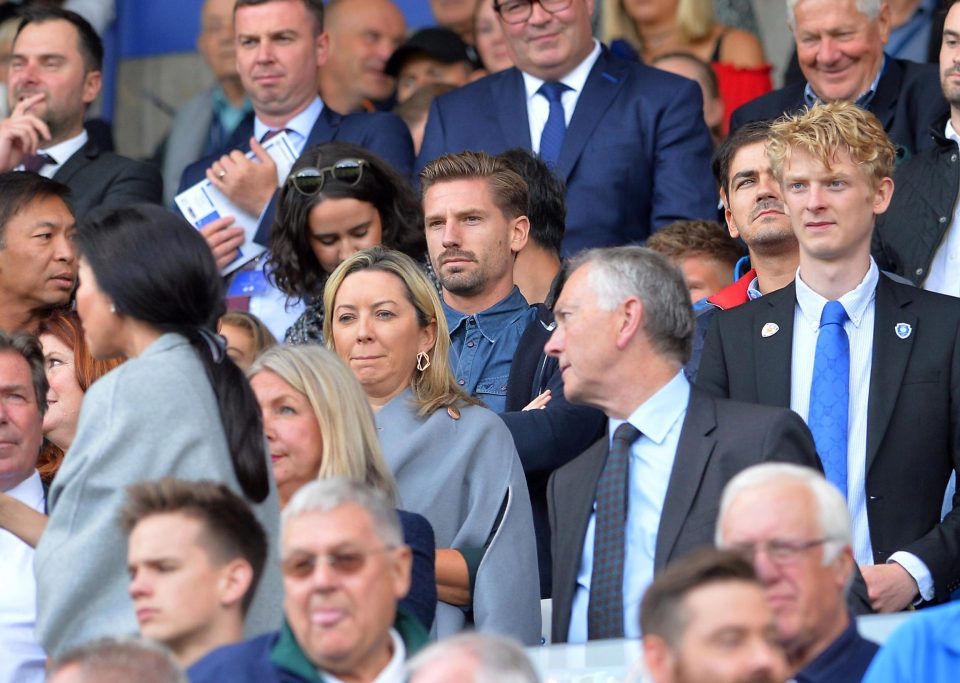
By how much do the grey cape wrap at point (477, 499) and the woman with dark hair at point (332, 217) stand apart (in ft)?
4.87

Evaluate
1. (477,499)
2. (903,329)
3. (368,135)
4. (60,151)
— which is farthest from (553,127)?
(477,499)

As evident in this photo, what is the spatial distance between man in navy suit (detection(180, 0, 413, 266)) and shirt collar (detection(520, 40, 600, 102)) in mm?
587

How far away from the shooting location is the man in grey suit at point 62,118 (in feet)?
25.5

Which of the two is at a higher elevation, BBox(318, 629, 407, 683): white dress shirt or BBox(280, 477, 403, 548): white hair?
BBox(280, 477, 403, 548): white hair

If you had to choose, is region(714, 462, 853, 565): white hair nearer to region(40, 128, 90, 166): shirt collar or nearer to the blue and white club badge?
the blue and white club badge

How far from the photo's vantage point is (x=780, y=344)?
229 inches

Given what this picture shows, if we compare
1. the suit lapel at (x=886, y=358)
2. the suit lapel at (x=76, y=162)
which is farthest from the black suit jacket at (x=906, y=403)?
the suit lapel at (x=76, y=162)

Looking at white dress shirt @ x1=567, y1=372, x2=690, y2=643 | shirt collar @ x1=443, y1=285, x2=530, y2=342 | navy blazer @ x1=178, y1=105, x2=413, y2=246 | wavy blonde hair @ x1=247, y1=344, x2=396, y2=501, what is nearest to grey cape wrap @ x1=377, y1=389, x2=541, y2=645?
white dress shirt @ x1=567, y1=372, x2=690, y2=643

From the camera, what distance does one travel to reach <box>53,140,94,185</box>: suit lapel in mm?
7906

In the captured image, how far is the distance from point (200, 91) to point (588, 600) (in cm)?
623

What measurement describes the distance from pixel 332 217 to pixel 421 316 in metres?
1.23

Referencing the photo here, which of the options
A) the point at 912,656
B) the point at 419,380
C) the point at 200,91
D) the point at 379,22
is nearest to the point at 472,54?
the point at 379,22

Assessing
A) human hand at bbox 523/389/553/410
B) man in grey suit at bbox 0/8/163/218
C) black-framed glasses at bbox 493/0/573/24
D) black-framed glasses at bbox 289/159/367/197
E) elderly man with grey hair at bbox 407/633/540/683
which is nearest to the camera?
elderly man with grey hair at bbox 407/633/540/683

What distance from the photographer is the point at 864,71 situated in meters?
7.48
